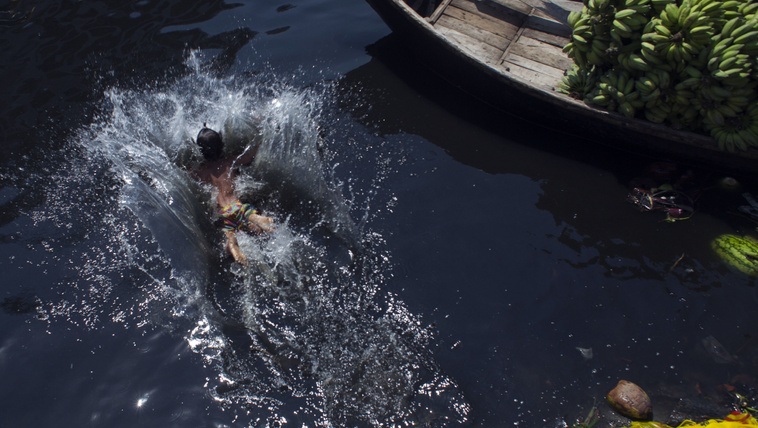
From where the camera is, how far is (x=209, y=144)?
5.62 m

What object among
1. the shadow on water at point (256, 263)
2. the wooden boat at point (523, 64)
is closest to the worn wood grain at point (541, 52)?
the wooden boat at point (523, 64)

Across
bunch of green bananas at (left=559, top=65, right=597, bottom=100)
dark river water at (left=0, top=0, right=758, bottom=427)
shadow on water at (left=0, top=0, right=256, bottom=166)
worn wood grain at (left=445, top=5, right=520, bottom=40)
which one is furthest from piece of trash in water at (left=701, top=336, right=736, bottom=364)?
shadow on water at (left=0, top=0, right=256, bottom=166)

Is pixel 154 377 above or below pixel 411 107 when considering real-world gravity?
below

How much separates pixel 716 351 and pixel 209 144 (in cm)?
577

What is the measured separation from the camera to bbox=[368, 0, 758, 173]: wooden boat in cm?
552

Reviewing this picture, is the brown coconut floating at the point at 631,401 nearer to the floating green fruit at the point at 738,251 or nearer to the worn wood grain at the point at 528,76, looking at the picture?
the floating green fruit at the point at 738,251

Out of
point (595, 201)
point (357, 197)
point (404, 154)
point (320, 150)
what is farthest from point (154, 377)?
point (595, 201)

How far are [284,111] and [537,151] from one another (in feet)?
11.6

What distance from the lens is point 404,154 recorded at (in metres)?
6.18

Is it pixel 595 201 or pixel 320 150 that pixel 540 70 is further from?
pixel 320 150

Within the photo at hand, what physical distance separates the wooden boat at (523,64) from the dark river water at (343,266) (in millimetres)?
267

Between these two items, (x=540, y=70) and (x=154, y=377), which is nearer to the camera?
(x=154, y=377)

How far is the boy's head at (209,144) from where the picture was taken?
5586 millimetres

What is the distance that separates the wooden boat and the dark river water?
27cm
